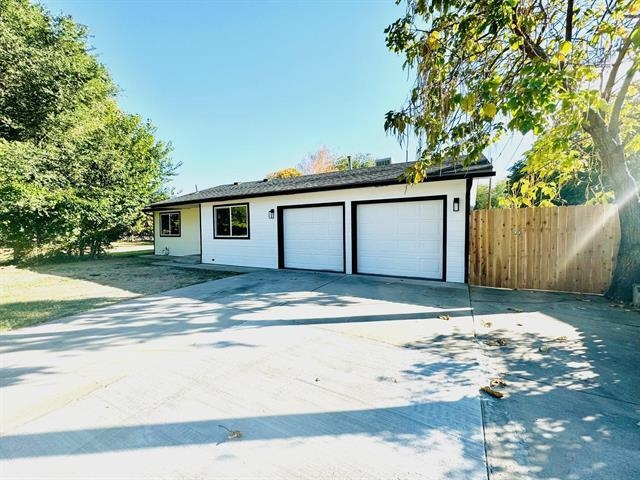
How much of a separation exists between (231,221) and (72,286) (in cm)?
512

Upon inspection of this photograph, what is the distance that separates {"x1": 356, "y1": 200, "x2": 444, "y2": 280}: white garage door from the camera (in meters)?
7.63

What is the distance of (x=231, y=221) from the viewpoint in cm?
1140

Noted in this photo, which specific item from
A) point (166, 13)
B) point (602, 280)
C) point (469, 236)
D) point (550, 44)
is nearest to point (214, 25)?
point (166, 13)

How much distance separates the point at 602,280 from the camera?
6055 mm

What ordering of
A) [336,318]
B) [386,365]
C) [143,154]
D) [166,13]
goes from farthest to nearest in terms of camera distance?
[143,154] → [166,13] → [336,318] → [386,365]

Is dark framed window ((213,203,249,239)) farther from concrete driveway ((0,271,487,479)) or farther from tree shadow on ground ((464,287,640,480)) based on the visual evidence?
tree shadow on ground ((464,287,640,480))

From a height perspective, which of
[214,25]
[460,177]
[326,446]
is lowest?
[326,446]

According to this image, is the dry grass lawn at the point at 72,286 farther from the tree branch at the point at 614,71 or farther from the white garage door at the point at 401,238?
the tree branch at the point at 614,71

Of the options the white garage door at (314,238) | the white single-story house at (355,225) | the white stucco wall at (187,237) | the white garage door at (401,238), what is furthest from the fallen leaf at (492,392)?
the white stucco wall at (187,237)

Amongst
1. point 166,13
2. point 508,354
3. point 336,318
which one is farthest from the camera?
point 166,13

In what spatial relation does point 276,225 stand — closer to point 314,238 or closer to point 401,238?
point 314,238

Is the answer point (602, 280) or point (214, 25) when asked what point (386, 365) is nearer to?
point (602, 280)

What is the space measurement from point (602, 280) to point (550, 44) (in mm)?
4546

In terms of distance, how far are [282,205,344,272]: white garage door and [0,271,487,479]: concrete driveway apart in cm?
428
